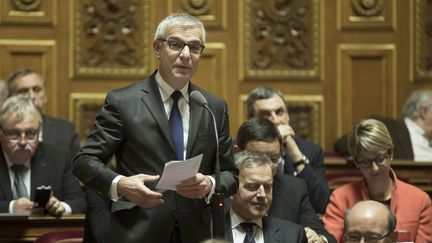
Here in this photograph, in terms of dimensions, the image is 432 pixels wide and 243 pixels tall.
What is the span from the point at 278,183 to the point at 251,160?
438 millimetres

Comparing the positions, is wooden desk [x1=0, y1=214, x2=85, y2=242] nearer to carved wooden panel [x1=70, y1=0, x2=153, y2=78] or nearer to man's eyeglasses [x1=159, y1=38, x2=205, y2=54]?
man's eyeglasses [x1=159, y1=38, x2=205, y2=54]

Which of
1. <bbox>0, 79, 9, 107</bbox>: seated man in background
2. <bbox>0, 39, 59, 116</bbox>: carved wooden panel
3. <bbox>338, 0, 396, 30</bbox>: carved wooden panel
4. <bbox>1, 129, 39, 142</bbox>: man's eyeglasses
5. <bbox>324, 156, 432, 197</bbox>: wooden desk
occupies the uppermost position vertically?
<bbox>338, 0, 396, 30</bbox>: carved wooden panel

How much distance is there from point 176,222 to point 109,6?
4.06 m

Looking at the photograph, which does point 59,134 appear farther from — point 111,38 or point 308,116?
point 308,116

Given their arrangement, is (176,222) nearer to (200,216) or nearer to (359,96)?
(200,216)

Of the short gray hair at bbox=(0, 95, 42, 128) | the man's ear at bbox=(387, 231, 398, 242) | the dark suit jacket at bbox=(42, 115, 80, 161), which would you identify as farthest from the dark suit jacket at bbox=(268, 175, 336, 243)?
the dark suit jacket at bbox=(42, 115, 80, 161)

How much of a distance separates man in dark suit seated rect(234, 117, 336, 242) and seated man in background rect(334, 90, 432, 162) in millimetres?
1811

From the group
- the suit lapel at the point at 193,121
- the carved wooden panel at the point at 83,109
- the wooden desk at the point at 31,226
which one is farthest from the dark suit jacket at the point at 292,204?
the carved wooden panel at the point at 83,109

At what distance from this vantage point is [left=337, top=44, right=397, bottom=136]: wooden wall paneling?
302 inches

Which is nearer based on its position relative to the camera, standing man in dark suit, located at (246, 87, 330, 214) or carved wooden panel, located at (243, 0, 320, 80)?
standing man in dark suit, located at (246, 87, 330, 214)

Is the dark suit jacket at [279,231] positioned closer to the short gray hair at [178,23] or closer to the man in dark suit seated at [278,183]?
the man in dark suit seated at [278,183]

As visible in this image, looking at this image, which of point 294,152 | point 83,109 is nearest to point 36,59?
point 83,109

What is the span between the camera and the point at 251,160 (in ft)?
14.8

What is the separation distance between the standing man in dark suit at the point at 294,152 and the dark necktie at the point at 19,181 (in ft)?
4.36
